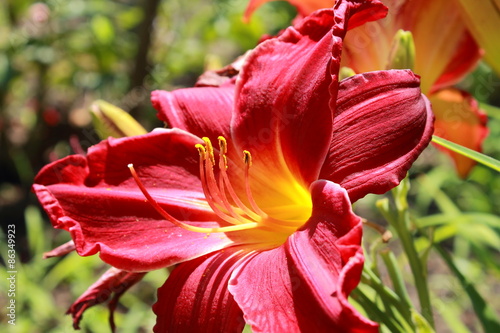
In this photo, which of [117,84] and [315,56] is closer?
[315,56]

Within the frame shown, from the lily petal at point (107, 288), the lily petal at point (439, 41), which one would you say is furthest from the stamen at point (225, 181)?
the lily petal at point (439, 41)

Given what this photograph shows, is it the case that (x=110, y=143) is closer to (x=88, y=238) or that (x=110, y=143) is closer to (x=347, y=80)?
(x=88, y=238)

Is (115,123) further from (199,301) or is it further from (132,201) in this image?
(199,301)

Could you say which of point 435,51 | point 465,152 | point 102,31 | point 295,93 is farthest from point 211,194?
point 102,31

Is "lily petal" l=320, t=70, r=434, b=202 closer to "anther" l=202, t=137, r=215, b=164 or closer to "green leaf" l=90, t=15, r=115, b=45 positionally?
"anther" l=202, t=137, r=215, b=164

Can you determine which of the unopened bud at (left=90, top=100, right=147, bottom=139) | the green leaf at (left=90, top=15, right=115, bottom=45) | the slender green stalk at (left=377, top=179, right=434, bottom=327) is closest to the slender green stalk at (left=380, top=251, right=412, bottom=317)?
the slender green stalk at (left=377, top=179, right=434, bottom=327)

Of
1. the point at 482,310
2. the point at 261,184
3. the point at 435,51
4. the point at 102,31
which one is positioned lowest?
the point at 482,310

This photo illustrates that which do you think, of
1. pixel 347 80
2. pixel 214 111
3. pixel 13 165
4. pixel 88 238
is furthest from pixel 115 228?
pixel 13 165

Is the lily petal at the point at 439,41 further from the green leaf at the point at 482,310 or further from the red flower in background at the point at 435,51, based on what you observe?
the green leaf at the point at 482,310
